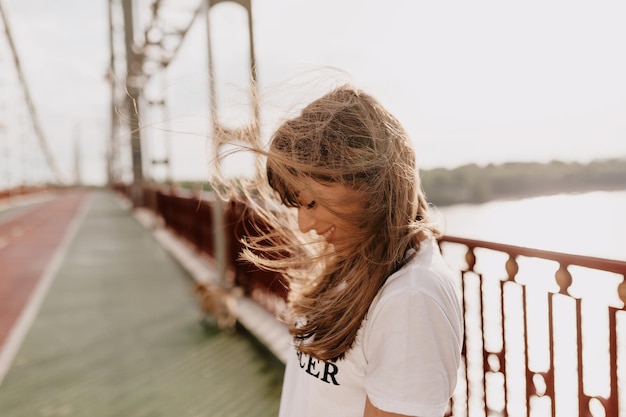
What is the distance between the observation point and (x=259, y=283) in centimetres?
513

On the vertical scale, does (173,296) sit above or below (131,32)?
below

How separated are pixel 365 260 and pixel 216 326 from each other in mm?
4040

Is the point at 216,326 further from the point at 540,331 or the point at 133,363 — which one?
the point at 540,331

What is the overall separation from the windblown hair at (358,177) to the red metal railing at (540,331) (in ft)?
2.26

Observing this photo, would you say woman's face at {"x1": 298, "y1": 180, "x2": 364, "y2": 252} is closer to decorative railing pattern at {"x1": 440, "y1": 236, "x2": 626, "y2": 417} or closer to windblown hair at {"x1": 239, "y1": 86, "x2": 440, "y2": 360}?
windblown hair at {"x1": 239, "y1": 86, "x2": 440, "y2": 360}

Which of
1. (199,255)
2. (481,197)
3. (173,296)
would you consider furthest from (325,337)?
(199,255)

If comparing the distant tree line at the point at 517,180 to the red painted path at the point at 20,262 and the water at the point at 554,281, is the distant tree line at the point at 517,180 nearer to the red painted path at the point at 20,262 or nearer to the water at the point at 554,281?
the water at the point at 554,281

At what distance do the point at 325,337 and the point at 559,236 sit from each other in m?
1.03

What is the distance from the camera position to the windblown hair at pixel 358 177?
0.99 m

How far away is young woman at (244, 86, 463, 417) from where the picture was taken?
851 mm

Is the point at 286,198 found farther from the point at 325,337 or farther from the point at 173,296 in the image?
the point at 173,296

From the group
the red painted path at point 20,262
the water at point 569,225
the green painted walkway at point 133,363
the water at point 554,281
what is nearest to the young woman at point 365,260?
the water at point 569,225

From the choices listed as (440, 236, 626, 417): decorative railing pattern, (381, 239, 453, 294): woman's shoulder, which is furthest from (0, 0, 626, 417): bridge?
(381, 239, 453, 294): woman's shoulder

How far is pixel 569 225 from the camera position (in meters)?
1.57
